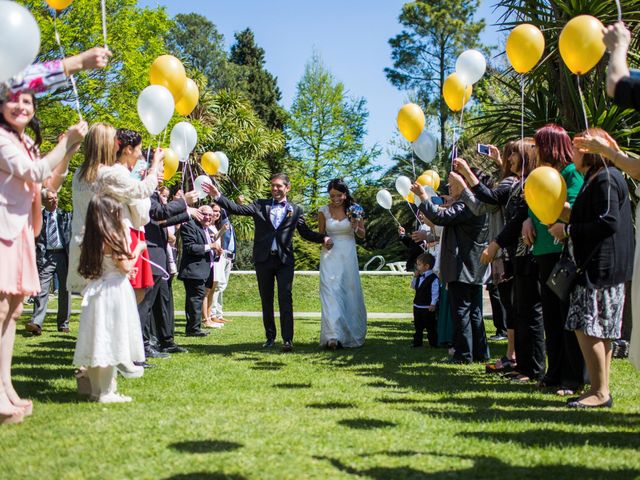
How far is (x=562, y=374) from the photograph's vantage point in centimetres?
576

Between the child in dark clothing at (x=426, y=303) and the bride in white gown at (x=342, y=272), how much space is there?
29.7 inches

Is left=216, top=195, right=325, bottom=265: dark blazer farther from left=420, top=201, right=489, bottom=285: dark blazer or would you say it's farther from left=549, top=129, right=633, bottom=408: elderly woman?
left=549, top=129, right=633, bottom=408: elderly woman

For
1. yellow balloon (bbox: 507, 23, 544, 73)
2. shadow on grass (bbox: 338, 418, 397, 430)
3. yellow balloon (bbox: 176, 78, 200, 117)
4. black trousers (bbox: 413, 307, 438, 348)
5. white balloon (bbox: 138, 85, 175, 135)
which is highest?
yellow balloon (bbox: 507, 23, 544, 73)

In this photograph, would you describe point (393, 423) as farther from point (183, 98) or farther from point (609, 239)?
point (183, 98)

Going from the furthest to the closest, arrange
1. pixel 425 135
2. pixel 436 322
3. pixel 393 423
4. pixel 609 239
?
pixel 436 322
pixel 425 135
pixel 609 239
pixel 393 423

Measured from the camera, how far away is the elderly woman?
485cm

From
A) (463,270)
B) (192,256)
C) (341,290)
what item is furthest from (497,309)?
(192,256)

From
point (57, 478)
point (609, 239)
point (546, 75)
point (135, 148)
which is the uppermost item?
point (546, 75)

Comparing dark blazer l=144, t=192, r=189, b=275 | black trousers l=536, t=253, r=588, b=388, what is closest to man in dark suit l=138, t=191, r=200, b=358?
dark blazer l=144, t=192, r=189, b=275

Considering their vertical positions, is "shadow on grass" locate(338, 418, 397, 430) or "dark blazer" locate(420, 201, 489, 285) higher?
"dark blazer" locate(420, 201, 489, 285)

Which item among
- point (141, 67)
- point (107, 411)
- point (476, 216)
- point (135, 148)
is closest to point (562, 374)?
point (476, 216)

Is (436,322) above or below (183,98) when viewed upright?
below

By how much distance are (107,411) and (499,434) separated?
262cm

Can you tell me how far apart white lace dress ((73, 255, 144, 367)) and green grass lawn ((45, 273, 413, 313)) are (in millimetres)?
12380
